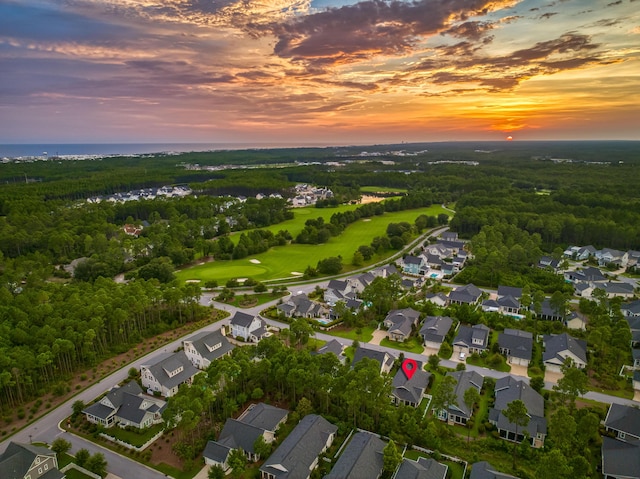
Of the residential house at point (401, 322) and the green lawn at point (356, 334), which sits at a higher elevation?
the residential house at point (401, 322)

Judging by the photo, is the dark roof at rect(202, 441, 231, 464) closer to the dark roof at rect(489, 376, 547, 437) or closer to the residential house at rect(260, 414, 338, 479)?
the residential house at rect(260, 414, 338, 479)

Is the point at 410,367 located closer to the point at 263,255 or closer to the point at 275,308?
the point at 275,308

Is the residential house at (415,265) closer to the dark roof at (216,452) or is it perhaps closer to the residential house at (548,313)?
the residential house at (548,313)

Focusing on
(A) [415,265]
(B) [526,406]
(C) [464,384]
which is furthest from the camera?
(A) [415,265]

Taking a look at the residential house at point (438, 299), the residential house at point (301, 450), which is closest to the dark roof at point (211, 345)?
the residential house at point (301, 450)

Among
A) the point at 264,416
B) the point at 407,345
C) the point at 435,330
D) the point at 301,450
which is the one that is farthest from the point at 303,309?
the point at 301,450

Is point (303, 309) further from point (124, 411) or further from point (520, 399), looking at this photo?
point (520, 399)
